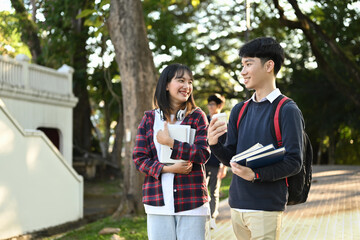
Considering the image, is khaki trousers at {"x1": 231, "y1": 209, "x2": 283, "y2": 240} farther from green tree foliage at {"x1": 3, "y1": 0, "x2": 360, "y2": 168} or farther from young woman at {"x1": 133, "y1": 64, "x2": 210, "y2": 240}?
green tree foliage at {"x1": 3, "y1": 0, "x2": 360, "y2": 168}

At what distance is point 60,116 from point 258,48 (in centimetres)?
1723

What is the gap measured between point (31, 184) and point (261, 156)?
344 inches

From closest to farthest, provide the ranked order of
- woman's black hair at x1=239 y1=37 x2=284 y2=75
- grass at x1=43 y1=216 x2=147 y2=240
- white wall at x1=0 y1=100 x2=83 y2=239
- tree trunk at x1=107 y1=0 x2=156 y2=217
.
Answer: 1. woman's black hair at x1=239 y1=37 x2=284 y2=75
2. grass at x1=43 y1=216 x2=147 y2=240
3. white wall at x1=0 y1=100 x2=83 y2=239
4. tree trunk at x1=107 y1=0 x2=156 y2=217

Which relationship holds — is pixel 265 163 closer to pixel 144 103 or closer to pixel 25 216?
pixel 144 103

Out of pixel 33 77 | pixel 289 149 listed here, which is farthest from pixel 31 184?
pixel 289 149

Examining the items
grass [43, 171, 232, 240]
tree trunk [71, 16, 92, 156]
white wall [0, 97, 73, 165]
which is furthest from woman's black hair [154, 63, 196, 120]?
tree trunk [71, 16, 92, 156]

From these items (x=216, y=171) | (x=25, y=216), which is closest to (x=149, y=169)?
(x=216, y=171)

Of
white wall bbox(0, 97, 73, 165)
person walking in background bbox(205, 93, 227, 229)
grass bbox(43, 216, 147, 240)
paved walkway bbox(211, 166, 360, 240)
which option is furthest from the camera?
white wall bbox(0, 97, 73, 165)

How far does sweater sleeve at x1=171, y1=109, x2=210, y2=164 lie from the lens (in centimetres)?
335

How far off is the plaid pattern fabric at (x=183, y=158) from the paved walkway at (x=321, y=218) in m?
4.05

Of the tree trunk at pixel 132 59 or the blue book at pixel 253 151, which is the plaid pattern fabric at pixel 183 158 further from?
the tree trunk at pixel 132 59

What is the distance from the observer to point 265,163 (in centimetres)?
275

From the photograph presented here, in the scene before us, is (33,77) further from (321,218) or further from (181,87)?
(181,87)

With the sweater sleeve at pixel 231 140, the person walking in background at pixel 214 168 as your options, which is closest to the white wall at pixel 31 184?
the person walking in background at pixel 214 168
